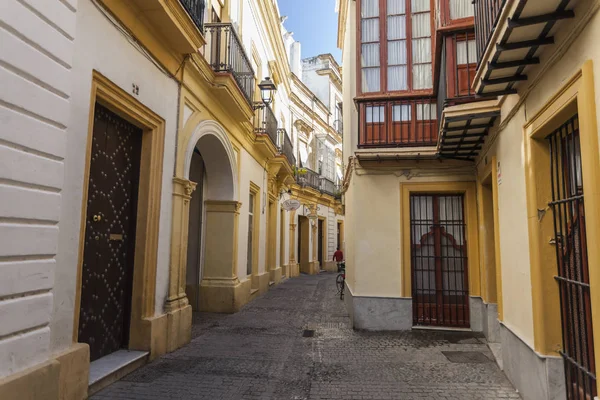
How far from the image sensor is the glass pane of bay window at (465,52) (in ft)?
19.2

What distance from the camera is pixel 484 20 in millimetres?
4414

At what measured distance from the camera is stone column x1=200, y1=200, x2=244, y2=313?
9.24m

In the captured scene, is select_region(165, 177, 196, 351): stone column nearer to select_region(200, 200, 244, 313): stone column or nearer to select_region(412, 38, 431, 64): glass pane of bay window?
select_region(200, 200, 244, 313): stone column

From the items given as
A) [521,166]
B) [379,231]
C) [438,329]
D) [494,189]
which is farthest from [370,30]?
[438,329]

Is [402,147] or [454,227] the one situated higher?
[402,147]

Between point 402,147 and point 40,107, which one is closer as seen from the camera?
point 40,107

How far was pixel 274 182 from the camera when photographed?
50.4 feet

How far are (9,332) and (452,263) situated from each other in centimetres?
687

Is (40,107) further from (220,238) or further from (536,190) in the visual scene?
(220,238)

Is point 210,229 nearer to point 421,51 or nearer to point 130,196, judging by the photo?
point 130,196

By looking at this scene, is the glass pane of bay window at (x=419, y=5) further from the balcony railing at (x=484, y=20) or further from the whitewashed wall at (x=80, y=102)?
the whitewashed wall at (x=80, y=102)

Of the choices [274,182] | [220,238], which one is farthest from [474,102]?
[274,182]

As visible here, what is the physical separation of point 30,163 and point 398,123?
6243 millimetres

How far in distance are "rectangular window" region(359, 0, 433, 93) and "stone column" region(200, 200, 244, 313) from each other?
4183 mm
